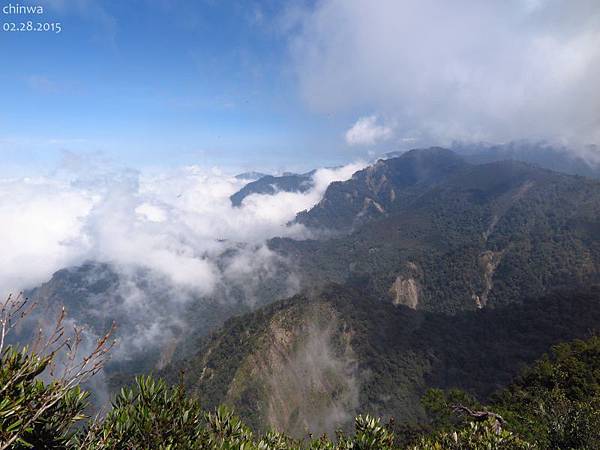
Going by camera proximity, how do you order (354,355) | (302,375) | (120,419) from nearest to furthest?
(120,419) < (302,375) < (354,355)

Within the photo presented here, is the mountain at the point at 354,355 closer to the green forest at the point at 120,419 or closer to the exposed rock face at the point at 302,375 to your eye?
the exposed rock face at the point at 302,375

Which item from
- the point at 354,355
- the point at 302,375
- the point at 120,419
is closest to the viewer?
the point at 120,419

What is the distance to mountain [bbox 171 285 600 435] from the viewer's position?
433 feet

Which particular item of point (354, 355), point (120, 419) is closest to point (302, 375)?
point (354, 355)

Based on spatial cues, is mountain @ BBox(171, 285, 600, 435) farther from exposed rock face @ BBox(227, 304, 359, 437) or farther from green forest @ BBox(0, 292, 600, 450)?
green forest @ BBox(0, 292, 600, 450)

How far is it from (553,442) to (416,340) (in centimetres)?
13208

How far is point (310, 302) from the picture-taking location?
167 m

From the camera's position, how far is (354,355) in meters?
152

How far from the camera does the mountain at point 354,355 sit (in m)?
132

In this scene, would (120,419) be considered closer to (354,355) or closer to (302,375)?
(302,375)

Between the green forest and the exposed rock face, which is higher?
the green forest

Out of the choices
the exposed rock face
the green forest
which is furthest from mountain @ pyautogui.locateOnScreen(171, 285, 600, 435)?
the green forest

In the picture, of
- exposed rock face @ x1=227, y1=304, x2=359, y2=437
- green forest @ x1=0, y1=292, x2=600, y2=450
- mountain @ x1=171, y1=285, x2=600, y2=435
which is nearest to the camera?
green forest @ x1=0, y1=292, x2=600, y2=450

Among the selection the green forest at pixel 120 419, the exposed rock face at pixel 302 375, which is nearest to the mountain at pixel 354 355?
the exposed rock face at pixel 302 375
